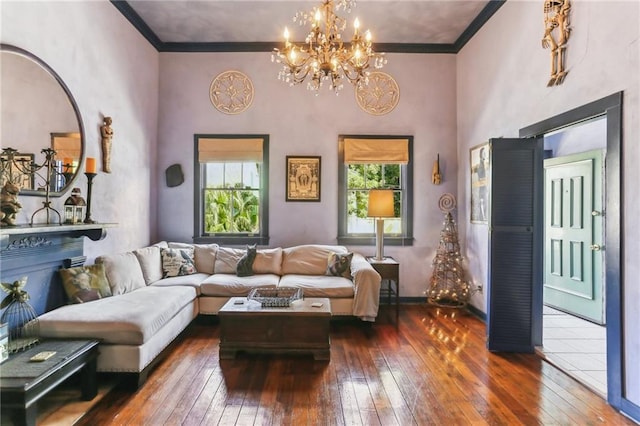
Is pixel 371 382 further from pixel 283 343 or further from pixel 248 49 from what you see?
pixel 248 49

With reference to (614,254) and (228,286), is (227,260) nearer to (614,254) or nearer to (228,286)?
(228,286)

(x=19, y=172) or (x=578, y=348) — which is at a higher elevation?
(x=19, y=172)

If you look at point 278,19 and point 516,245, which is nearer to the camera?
point 516,245

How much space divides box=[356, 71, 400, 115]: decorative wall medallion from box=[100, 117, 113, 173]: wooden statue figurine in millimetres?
3228

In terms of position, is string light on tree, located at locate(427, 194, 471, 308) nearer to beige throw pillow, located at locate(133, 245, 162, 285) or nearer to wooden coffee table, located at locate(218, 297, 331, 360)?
wooden coffee table, located at locate(218, 297, 331, 360)

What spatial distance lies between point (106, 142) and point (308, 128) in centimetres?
257

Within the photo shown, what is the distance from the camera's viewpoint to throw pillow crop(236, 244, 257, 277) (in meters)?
4.42

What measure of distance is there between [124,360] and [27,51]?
Answer: 102 inches

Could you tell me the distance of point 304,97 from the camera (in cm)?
511

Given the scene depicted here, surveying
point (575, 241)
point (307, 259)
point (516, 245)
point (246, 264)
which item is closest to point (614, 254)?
point (516, 245)

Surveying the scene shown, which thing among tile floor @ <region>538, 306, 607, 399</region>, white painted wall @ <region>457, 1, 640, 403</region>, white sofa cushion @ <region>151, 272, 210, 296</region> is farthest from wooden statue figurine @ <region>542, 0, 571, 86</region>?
white sofa cushion @ <region>151, 272, 210, 296</region>

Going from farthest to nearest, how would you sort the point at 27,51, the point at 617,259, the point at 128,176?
the point at 128,176 → the point at 27,51 → the point at 617,259

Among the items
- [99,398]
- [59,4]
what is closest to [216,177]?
[59,4]

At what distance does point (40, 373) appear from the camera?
206 centimetres
